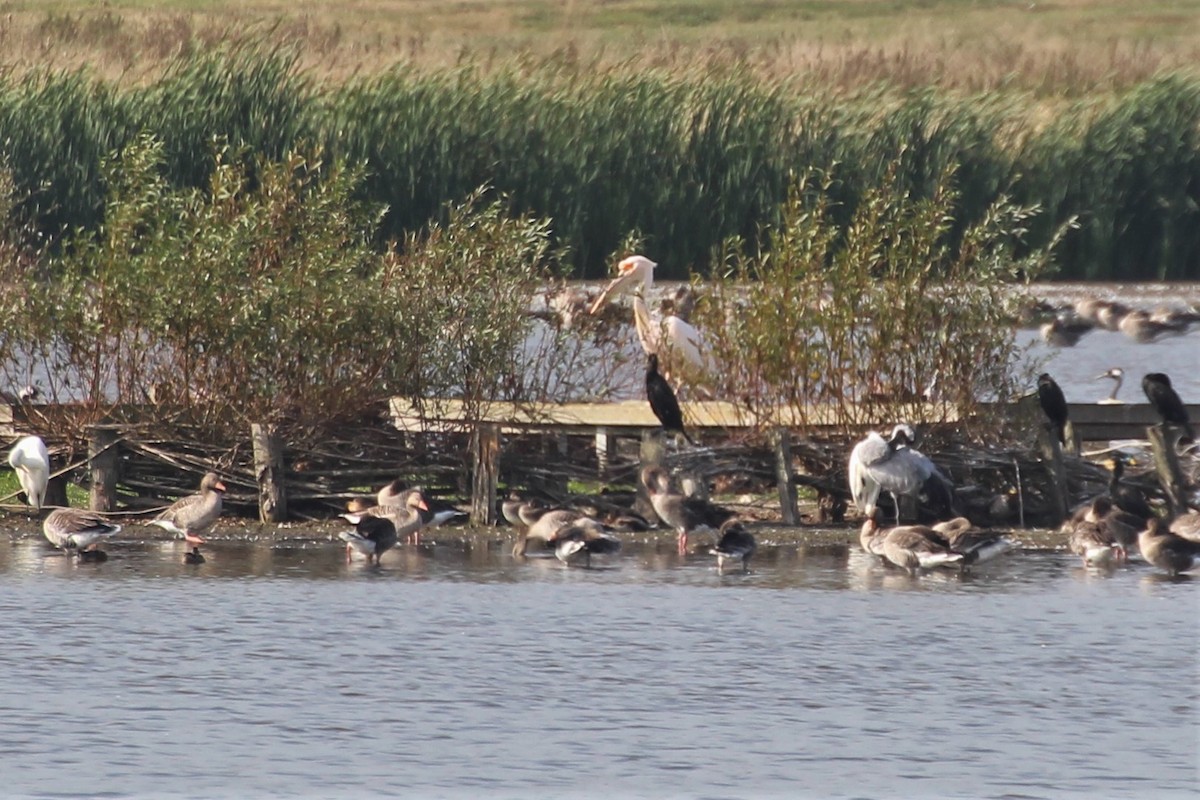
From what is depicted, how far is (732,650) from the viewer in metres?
11.2

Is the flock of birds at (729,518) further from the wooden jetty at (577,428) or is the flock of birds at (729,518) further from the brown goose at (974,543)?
the wooden jetty at (577,428)

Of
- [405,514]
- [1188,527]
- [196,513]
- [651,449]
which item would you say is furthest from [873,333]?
[196,513]

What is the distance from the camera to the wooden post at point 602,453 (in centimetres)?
1539

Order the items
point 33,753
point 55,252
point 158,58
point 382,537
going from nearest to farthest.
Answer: point 33,753
point 382,537
point 55,252
point 158,58

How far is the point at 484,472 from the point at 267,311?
1.78m

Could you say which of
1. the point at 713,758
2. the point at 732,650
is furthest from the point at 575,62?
the point at 713,758

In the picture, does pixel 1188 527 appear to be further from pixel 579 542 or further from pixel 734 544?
pixel 579 542

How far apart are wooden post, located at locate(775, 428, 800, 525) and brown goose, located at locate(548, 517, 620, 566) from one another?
4.93ft

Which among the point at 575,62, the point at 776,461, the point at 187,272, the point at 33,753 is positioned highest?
the point at 575,62

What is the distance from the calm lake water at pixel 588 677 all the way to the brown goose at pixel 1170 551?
0.64 ft

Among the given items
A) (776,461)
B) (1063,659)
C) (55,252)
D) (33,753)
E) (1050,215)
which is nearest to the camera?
(33,753)

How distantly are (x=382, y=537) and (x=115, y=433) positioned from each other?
95.9 inches

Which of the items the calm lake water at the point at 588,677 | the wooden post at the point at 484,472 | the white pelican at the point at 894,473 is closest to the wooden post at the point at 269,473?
the calm lake water at the point at 588,677

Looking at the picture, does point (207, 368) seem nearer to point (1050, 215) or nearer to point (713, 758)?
point (713, 758)
